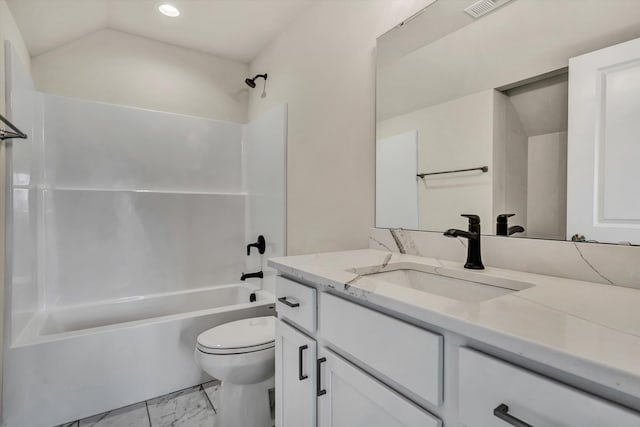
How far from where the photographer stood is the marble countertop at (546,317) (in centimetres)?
43

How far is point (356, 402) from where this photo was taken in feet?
2.76

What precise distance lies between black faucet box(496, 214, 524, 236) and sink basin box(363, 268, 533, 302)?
0.76ft

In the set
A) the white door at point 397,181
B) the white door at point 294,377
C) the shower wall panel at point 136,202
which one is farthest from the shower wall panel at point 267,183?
the white door at point 294,377

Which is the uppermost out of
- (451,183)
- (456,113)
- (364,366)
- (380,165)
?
(456,113)

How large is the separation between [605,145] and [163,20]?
2.72 metres

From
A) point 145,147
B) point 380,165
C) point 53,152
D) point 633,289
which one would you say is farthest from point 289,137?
point 633,289

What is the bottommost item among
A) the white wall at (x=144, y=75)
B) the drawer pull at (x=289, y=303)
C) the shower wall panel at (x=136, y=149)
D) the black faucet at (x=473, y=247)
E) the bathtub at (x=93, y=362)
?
the bathtub at (x=93, y=362)

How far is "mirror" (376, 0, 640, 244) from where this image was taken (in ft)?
3.15

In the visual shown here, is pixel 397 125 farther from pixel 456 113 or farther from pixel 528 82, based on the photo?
pixel 528 82

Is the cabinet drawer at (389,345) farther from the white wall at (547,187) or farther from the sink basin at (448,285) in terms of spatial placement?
the white wall at (547,187)

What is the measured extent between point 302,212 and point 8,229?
1.57 meters

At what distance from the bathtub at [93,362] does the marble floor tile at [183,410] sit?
0.05 m

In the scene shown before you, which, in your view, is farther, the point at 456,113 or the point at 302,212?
the point at 302,212

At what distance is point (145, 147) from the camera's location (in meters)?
2.63
